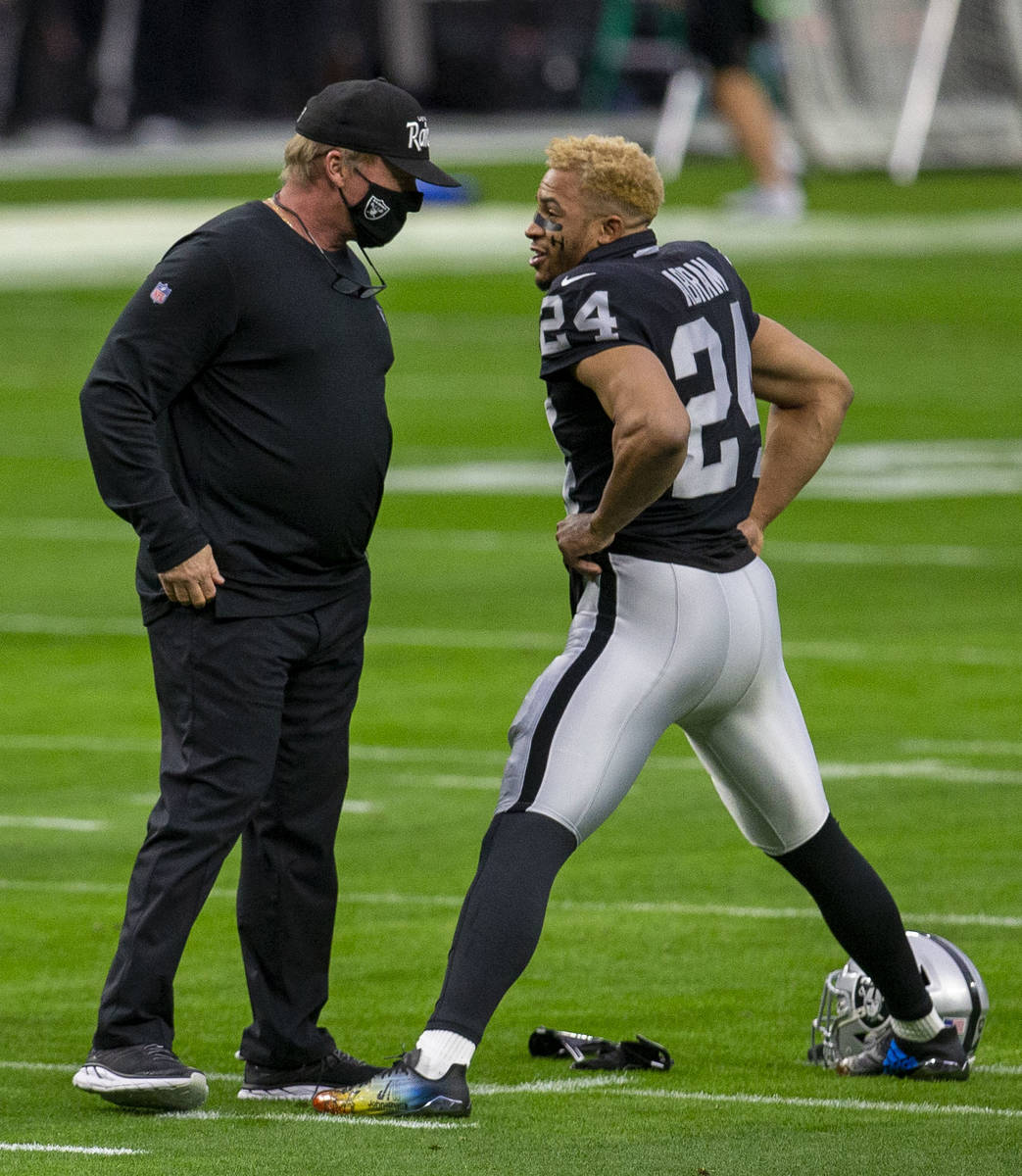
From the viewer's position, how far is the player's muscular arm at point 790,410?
689 cm

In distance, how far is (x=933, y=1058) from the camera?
6930 millimetres

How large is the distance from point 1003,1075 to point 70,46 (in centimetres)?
4885

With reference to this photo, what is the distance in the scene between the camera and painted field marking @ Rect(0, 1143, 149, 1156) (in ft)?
19.9

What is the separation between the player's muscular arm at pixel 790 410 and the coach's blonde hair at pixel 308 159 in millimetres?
1031

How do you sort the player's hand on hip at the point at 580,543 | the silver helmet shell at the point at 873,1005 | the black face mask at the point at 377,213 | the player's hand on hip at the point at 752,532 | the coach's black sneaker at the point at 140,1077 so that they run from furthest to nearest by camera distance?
the silver helmet shell at the point at 873,1005, the player's hand on hip at the point at 752,532, the black face mask at the point at 377,213, the player's hand on hip at the point at 580,543, the coach's black sneaker at the point at 140,1077

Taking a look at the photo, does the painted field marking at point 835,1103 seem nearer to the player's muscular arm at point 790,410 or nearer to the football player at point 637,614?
the football player at point 637,614

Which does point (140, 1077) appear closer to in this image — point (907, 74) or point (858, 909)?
point (858, 909)

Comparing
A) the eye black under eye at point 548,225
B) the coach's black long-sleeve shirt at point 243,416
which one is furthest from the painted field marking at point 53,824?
the eye black under eye at point 548,225

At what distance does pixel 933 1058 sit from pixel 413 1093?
1395 millimetres

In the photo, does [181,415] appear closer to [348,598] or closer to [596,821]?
[348,598]

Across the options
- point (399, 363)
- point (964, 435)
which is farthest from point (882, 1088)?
point (399, 363)

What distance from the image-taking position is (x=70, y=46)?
2112 inches

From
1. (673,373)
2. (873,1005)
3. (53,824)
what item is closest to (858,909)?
(873,1005)

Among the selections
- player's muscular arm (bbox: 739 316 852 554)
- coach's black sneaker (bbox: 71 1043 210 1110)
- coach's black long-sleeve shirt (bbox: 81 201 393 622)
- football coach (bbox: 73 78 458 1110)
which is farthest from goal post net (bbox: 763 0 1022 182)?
coach's black sneaker (bbox: 71 1043 210 1110)
